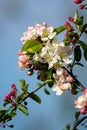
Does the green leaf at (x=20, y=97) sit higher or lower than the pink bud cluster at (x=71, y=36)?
lower

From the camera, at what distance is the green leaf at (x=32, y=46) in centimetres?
256

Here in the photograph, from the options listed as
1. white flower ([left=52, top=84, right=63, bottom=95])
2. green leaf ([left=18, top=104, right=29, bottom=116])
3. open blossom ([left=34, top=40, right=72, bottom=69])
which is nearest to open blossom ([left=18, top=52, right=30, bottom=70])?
open blossom ([left=34, top=40, right=72, bottom=69])

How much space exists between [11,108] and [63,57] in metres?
0.72

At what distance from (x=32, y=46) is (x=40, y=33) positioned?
0.11 m

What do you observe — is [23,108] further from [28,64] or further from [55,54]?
[55,54]

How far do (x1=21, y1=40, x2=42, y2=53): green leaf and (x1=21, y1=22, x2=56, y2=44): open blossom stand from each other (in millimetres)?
33

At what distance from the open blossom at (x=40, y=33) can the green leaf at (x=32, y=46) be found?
0.03m

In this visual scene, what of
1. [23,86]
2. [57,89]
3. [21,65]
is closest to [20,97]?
[23,86]

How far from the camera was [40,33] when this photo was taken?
2.60 metres

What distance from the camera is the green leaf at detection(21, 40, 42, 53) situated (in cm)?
256

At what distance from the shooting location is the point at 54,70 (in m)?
2.62

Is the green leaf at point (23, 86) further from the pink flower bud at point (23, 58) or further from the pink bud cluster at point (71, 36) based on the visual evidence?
the pink bud cluster at point (71, 36)

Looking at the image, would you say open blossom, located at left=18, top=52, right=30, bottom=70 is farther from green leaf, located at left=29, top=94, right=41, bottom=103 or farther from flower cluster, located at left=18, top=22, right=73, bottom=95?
green leaf, located at left=29, top=94, right=41, bottom=103

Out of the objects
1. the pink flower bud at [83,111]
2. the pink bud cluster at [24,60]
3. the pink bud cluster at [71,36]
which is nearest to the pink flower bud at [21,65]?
the pink bud cluster at [24,60]
